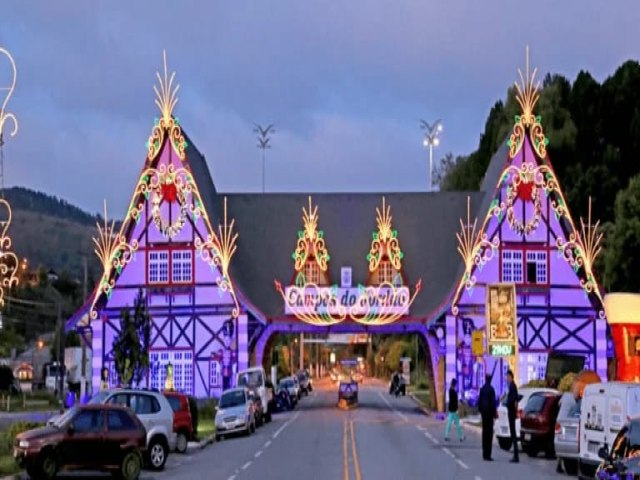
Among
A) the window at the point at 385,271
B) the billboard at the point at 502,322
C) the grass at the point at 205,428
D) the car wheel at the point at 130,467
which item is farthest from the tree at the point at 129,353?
the car wheel at the point at 130,467

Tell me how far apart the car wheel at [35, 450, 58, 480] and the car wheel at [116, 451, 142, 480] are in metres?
1.47

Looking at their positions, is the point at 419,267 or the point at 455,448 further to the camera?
the point at 419,267

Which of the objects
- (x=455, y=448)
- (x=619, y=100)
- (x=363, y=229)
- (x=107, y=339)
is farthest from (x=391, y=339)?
(x=455, y=448)

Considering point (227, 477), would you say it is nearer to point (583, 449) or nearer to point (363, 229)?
point (583, 449)

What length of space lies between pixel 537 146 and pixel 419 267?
9550 millimetres

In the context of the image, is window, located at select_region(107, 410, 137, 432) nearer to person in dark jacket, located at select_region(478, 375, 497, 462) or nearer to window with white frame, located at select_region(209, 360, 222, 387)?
person in dark jacket, located at select_region(478, 375, 497, 462)

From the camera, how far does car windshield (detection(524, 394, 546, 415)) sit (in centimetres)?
3322

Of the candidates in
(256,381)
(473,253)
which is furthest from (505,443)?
(473,253)

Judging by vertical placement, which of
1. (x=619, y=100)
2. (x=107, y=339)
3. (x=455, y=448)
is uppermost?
(x=619, y=100)

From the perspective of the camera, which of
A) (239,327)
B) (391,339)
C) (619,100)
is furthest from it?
(391,339)

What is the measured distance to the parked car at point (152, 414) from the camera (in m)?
30.0

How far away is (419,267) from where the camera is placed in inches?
2712

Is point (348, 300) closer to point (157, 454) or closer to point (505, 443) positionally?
point (505, 443)

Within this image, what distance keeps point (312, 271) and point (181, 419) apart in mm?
31784
